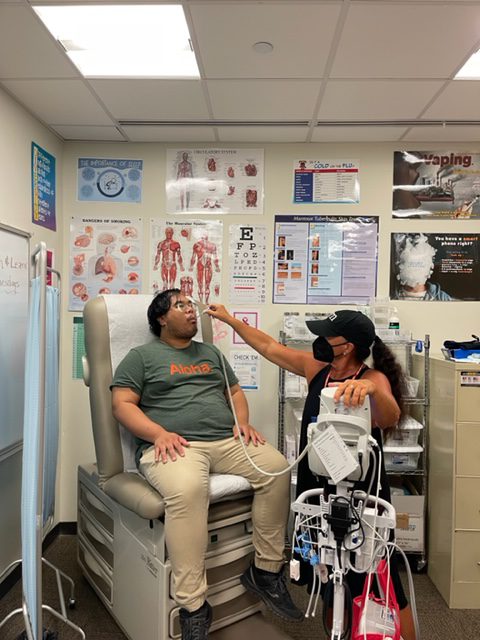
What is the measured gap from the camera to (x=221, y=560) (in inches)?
71.7

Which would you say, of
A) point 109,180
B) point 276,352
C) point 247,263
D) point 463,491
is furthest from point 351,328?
point 109,180

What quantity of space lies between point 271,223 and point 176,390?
1.23m

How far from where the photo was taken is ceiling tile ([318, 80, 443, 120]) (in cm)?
204

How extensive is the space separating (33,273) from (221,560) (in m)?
1.31

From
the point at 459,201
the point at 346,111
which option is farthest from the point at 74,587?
the point at 459,201

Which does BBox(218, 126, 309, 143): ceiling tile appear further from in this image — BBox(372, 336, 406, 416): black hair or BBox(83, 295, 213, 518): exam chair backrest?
BBox(372, 336, 406, 416): black hair

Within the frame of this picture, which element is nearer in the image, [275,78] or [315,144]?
[275,78]

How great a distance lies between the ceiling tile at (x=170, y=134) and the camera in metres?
2.56

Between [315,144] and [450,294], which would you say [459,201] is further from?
[315,144]

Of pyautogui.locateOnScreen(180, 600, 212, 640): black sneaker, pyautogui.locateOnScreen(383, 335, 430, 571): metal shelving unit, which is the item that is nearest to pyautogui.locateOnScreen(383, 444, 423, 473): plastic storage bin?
pyautogui.locateOnScreen(383, 335, 430, 571): metal shelving unit

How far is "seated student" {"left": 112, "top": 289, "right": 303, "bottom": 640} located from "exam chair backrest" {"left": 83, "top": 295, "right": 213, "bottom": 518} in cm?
7

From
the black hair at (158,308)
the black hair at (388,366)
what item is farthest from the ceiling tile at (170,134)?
the black hair at (388,366)

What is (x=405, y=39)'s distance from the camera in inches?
67.0

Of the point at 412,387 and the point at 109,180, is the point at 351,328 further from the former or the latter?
the point at 109,180
